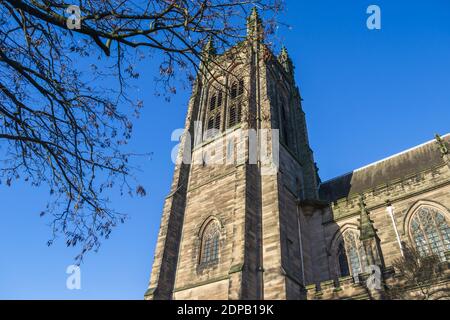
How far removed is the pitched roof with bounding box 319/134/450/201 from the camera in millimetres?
18344

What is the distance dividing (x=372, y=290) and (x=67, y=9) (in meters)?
12.5

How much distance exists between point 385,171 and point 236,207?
33.9 feet

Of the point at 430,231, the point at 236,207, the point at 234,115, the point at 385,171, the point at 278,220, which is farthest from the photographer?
the point at 234,115

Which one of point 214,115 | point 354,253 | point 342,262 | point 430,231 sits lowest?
point 342,262

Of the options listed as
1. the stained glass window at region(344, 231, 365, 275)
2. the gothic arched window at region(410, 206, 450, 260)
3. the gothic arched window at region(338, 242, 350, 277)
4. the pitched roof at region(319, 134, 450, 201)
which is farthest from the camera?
the pitched roof at region(319, 134, 450, 201)

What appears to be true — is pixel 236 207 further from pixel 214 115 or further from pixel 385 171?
pixel 385 171

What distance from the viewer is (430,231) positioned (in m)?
14.6

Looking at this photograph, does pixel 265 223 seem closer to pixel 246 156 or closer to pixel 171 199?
pixel 246 156

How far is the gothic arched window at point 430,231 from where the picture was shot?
1412cm

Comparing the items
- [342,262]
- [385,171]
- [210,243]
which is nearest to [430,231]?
[342,262]

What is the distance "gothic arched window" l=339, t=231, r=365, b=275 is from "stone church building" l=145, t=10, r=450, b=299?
46 millimetres

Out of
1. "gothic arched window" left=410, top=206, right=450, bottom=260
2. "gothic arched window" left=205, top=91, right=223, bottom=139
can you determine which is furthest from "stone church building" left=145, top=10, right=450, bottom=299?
"gothic arched window" left=205, top=91, right=223, bottom=139

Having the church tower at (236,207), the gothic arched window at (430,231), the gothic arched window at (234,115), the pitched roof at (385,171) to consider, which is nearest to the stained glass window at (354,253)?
the church tower at (236,207)

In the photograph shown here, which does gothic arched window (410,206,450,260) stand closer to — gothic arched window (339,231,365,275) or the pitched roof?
gothic arched window (339,231,365,275)
